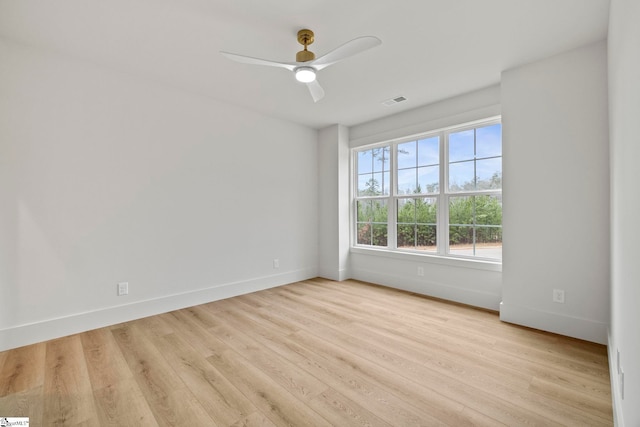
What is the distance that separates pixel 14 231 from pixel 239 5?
263 cm

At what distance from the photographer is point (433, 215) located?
4.00 metres

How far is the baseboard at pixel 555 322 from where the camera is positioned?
99.2 inches

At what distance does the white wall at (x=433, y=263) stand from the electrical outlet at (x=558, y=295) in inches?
23.2

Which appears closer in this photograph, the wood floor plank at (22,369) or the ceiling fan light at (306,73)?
the wood floor plank at (22,369)

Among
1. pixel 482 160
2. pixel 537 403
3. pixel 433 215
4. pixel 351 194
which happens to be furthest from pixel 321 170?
pixel 537 403

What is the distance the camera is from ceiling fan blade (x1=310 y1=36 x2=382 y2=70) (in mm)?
1917

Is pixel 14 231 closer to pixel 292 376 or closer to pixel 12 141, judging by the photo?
pixel 12 141

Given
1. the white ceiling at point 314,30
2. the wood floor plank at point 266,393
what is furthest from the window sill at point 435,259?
the wood floor plank at point 266,393

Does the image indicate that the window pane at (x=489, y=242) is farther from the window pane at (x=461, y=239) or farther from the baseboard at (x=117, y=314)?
the baseboard at (x=117, y=314)

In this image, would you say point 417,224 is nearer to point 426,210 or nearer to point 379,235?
point 426,210

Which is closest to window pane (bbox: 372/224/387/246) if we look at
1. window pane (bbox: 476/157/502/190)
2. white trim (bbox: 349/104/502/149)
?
white trim (bbox: 349/104/502/149)

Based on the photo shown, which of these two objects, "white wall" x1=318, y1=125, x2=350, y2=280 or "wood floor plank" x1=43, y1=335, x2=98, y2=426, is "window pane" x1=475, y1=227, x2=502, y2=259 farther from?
"wood floor plank" x1=43, y1=335, x2=98, y2=426

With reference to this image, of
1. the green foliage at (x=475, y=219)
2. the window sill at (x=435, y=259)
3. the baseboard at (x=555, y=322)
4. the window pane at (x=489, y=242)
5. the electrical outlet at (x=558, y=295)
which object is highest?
the green foliage at (x=475, y=219)

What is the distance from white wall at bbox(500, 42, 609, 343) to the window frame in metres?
0.35
